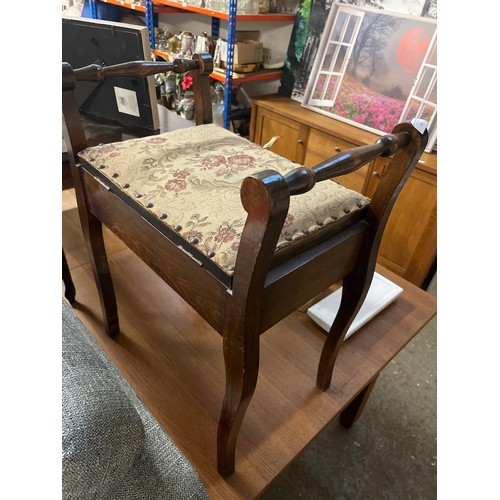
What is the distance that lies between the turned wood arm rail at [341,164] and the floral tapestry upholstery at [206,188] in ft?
0.37

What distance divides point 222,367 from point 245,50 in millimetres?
1488

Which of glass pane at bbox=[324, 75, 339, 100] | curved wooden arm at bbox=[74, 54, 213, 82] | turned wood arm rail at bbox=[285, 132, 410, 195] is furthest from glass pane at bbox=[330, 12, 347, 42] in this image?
turned wood arm rail at bbox=[285, 132, 410, 195]

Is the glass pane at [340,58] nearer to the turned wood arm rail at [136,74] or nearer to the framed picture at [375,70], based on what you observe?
the framed picture at [375,70]

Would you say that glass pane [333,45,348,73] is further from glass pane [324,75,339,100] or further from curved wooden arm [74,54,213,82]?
curved wooden arm [74,54,213,82]

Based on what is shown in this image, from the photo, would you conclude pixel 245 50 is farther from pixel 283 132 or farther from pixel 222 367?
pixel 222 367

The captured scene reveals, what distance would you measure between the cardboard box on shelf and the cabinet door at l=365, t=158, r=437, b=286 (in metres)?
0.81

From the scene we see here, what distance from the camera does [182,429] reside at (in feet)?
2.59

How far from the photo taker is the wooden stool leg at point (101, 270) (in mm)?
874

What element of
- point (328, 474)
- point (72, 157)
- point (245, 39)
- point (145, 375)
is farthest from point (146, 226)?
point (245, 39)

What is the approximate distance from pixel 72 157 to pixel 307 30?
142 centimetres

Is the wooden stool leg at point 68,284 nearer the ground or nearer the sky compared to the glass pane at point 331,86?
nearer the ground

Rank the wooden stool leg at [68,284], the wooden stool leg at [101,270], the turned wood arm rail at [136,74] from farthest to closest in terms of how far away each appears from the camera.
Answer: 1. the wooden stool leg at [68,284]
2. the wooden stool leg at [101,270]
3. the turned wood arm rail at [136,74]

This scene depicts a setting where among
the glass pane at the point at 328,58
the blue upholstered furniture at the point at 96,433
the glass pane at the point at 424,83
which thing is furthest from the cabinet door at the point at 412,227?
the blue upholstered furniture at the point at 96,433

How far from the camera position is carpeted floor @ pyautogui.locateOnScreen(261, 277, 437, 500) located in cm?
108
